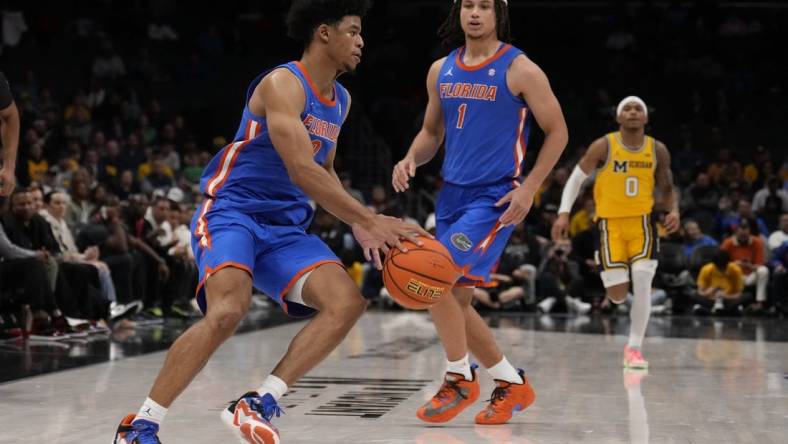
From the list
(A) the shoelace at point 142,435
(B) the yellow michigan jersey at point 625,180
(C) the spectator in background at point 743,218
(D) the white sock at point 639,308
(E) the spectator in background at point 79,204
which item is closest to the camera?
(A) the shoelace at point 142,435

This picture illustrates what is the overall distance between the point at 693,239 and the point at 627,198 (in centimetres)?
674

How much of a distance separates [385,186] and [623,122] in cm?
1018

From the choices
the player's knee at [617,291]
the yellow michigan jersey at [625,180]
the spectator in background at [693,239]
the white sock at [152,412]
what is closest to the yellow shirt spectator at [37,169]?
the yellow michigan jersey at [625,180]

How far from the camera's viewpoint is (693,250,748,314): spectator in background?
13.8 meters

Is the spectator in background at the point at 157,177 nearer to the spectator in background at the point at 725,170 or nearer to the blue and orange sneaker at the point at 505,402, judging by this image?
the spectator in background at the point at 725,170

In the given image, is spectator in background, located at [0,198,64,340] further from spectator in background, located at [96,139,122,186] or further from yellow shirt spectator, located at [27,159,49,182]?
spectator in background, located at [96,139,122,186]

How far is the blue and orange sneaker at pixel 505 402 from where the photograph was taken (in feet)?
17.7

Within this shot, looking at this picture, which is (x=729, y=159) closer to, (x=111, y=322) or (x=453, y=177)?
(x=111, y=322)

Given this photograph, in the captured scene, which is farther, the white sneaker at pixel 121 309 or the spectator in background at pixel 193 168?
the spectator in background at pixel 193 168

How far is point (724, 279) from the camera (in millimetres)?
13930

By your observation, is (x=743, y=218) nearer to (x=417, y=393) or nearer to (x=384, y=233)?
(x=417, y=393)

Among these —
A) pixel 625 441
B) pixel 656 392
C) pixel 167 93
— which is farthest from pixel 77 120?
pixel 625 441

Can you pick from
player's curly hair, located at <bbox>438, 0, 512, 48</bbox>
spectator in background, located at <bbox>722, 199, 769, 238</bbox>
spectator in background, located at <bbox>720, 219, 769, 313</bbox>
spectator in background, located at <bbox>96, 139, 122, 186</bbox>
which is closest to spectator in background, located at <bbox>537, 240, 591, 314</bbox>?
spectator in background, located at <bbox>720, 219, 769, 313</bbox>

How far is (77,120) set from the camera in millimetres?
17125
